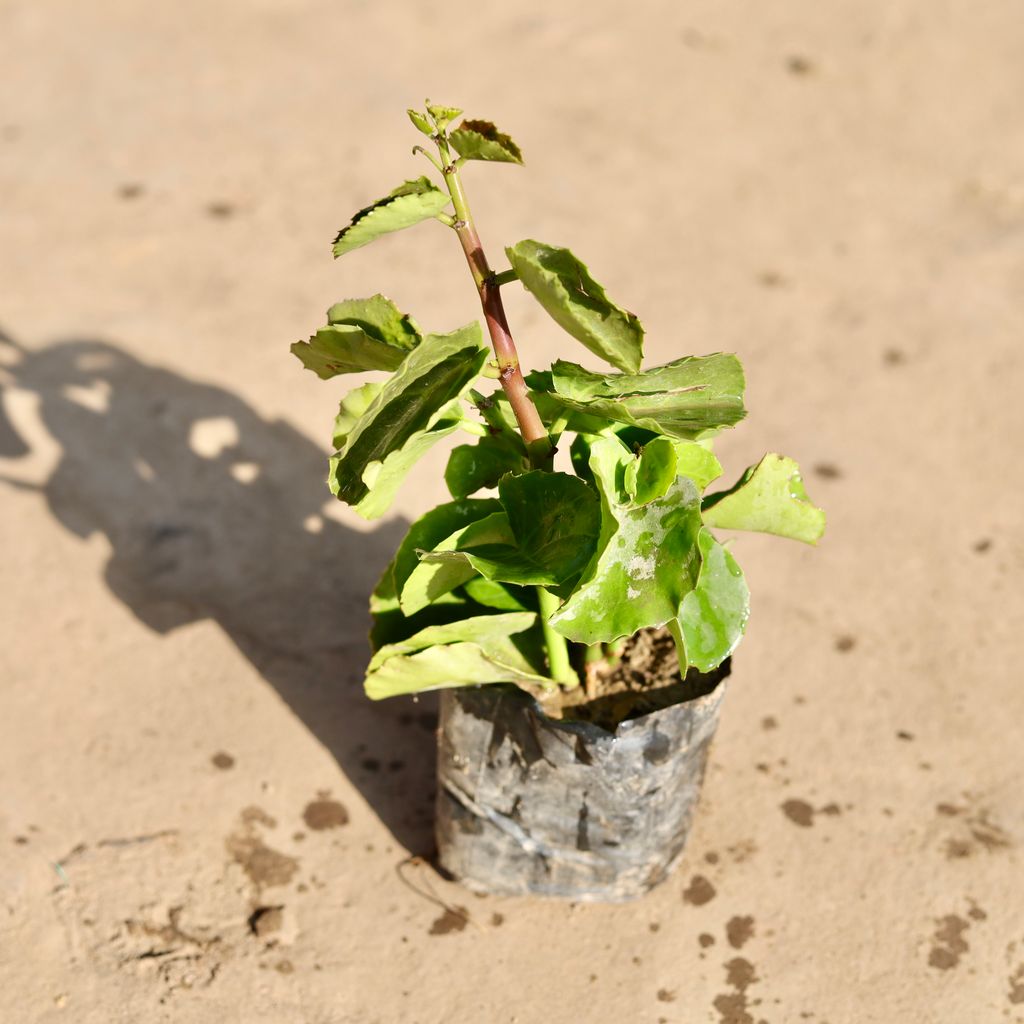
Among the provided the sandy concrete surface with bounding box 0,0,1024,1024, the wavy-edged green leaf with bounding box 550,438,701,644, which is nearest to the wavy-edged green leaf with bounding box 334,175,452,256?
the wavy-edged green leaf with bounding box 550,438,701,644

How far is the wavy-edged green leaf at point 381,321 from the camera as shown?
3.82ft

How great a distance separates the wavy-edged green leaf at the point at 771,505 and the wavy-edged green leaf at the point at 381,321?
38 cm

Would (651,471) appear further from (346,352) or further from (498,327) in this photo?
(346,352)

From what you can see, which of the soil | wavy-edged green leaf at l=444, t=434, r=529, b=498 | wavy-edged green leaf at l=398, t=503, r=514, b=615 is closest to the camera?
wavy-edged green leaf at l=398, t=503, r=514, b=615

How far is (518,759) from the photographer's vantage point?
58.9 inches

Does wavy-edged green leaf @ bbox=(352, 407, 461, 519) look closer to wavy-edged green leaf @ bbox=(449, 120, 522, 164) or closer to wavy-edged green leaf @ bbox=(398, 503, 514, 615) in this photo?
wavy-edged green leaf @ bbox=(398, 503, 514, 615)

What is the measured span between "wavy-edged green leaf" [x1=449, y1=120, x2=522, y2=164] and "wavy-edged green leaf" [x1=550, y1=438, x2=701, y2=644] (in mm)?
286

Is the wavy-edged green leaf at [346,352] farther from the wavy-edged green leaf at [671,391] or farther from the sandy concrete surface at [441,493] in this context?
the sandy concrete surface at [441,493]

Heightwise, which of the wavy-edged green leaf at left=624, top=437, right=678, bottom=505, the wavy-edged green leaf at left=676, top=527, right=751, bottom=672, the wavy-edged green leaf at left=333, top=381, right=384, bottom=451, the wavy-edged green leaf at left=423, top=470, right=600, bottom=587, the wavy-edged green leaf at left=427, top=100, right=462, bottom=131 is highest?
the wavy-edged green leaf at left=427, top=100, right=462, bottom=131

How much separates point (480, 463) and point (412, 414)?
250 millimetres

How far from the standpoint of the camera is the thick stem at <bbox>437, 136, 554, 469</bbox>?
3.62 ft

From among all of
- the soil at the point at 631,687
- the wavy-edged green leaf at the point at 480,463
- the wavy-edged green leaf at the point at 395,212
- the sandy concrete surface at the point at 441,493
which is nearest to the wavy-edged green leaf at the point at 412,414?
the wavy-edged green leaf at the point at 395,212

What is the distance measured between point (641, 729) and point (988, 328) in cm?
154

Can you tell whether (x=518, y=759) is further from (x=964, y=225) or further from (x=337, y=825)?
(x=964, y=225)
